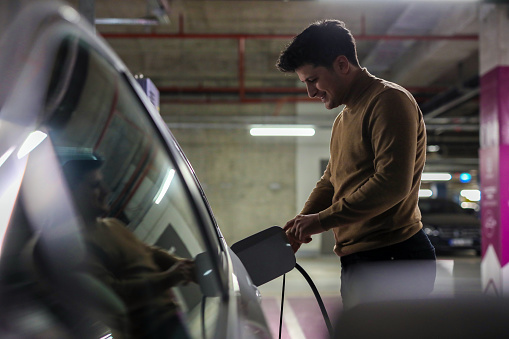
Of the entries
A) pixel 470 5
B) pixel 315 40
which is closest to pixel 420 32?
pixel 470 5

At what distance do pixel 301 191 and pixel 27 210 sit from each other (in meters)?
14.8

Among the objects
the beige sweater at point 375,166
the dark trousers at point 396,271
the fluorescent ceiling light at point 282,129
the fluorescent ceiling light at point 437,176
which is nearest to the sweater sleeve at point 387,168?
the beige sweater at point 375,166

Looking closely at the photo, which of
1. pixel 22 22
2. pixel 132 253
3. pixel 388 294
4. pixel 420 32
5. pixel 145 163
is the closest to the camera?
pixel 22 22

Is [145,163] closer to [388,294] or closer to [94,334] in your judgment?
[94,334]

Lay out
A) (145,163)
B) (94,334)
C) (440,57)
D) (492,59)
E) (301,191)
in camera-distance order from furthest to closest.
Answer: (301,191)
(440,57)
(492,59)
(145,163)
(94,334)

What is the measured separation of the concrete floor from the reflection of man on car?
0.87ft

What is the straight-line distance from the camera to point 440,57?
1013 cm

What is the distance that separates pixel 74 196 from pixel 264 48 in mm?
11555

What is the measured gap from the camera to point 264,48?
11992 millimetres

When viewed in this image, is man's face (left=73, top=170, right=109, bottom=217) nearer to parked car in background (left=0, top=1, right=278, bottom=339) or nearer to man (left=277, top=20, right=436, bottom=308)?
parked car in background (left=0, top=1, right=278, bottom=339)

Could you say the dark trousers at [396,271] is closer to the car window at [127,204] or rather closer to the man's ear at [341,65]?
the man's ear at [341,65]

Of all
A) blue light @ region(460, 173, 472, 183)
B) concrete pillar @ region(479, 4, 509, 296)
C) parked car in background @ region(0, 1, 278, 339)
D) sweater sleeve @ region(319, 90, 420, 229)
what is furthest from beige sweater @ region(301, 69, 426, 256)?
blue light @ region(460, 173, 472, 183)

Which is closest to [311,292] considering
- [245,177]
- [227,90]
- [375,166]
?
[375,166]

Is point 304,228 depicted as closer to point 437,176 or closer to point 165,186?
point 165,186
